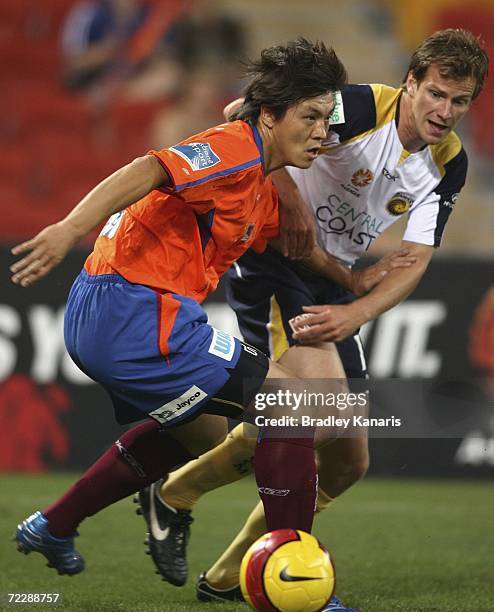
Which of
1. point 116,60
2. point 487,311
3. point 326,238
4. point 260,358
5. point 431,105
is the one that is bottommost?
point 487,311

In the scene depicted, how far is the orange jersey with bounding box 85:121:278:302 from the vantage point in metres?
3.45

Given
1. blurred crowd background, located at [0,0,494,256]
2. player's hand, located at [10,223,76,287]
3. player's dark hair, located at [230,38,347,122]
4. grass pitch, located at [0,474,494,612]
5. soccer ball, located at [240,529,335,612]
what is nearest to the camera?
player's hand, located at [10,223,76,287]

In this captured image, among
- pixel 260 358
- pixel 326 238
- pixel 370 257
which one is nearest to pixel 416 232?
pixel 326 238

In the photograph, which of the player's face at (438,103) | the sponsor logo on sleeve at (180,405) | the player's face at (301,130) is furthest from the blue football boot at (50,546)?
the player's face at (438,103)

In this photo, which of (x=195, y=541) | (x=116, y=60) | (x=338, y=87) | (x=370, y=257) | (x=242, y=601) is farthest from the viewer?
(x=116, y=60)

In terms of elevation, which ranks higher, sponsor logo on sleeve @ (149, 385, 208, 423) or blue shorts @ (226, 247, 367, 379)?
blue shorts @ (226, 247, 367, 379)

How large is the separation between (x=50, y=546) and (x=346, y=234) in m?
1.64

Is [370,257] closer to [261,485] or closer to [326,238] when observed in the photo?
[326,238]

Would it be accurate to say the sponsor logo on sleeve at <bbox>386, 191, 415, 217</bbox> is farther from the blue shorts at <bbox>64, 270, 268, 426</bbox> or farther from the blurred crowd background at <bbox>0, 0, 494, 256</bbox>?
the blurred crowd background at <bbox>0, 0, 494, 256</bbox>

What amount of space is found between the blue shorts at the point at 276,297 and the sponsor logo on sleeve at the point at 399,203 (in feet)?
1.26

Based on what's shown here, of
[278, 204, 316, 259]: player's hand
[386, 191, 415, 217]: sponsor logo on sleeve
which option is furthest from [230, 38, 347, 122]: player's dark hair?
[386, 191, 415, 217]: sponsor logo on sleeve

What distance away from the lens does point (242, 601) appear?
4234mm

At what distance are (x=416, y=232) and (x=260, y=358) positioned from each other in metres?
1.01

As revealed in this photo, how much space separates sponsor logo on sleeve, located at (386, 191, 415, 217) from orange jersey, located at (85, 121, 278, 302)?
80 centimetres
